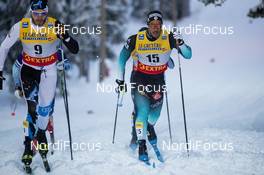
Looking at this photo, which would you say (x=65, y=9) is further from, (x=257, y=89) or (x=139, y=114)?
(x=139, y=114)

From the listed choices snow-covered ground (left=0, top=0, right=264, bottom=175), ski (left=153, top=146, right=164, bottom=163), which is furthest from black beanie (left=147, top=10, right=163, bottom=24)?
snow-covered ground (left=0, top=0, right=264, bottom=175)

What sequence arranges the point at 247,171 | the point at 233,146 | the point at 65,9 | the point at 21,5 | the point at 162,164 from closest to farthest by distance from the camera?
1. the point at 247,171
2. the point at 162,164
3. the point at 233,146
4. the point at 21,5
5. the point at 65,9

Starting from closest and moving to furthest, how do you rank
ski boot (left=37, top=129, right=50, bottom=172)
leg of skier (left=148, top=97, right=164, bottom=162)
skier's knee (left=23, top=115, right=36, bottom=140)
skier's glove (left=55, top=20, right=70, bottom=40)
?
1. ski boot (left=37, top=129, right=50, bottom=172)
2. skier's glove (left=55, top=20, right=70, bottom=40)
3. skier's knee (left=23, top=115, right=36, bottom=140)
4. leg of skier (left=148, top=97, right=164, bottom=162)

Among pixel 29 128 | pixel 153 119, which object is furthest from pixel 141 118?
pixel 29 128

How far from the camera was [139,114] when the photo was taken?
8.50 m

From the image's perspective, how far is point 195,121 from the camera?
508 inches

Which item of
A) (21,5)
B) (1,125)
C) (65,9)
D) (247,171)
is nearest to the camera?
(247,171)

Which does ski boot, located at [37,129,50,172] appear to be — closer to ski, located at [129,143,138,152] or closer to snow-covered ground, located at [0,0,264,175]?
snow-covered ground, located at [0,0,264,175]

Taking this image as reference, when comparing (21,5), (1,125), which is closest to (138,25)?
(21,5)

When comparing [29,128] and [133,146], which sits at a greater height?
[29,128]

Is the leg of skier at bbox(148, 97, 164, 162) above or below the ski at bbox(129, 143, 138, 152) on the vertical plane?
above

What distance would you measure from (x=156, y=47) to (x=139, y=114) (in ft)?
4.67

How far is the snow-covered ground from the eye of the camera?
8.02 meters

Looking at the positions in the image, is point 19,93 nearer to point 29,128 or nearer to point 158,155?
point 29,128
